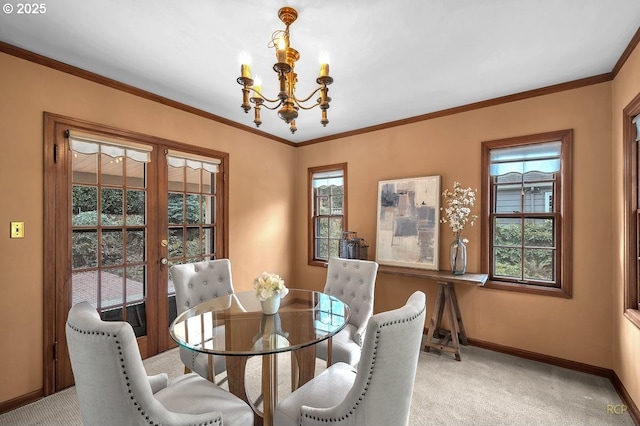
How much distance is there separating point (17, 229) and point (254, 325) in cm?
199

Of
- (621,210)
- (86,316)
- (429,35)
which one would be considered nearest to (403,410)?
(86,316)

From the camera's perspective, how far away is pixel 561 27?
6.32 ft

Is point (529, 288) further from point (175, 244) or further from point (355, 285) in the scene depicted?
point (175, 244)

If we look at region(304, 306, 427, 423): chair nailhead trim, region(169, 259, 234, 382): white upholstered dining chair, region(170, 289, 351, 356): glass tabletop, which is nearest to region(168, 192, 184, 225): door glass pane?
region(169, 259, 234, 382): white upholstered dining chair

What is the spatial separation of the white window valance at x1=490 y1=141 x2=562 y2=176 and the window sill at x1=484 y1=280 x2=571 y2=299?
1153mm

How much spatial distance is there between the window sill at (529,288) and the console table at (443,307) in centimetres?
18

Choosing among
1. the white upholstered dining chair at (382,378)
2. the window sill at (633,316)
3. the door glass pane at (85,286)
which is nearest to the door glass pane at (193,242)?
the door glass pane at (85,286)

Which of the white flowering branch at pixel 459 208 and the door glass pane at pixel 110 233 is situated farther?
the white flowering branch at pixel 459 208

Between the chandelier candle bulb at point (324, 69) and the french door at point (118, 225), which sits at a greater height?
the chandelier candle bulb at point (324, 69)

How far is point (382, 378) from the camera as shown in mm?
1219

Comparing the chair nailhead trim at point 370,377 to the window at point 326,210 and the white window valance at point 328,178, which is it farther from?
the white window valance at point 328,178

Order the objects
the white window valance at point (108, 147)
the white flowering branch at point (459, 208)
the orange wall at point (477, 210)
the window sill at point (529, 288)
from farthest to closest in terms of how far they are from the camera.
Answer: the white flowering branch at point (459, 208) → the window sill at point (529, 288) → the orange wall at point (477, 210) → the white window valance at point (108, 147)

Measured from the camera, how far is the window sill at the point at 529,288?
8.93ft

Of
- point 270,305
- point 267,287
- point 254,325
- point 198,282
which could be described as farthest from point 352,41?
point 198,282
